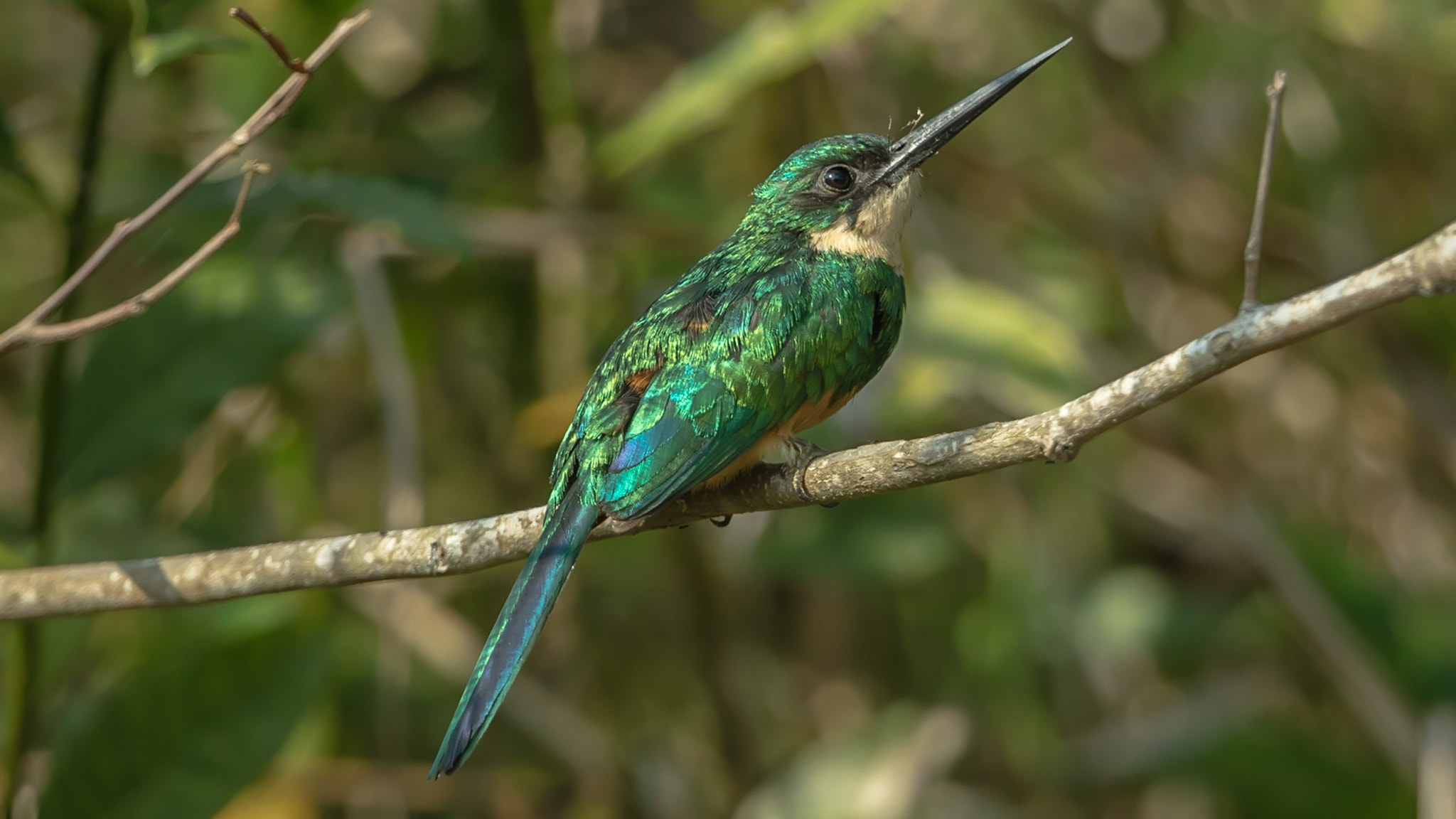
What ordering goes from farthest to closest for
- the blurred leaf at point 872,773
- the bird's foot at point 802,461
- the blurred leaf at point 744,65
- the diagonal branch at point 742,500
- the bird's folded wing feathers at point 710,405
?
the blurred leaf at point 872,773
the blurred leaf at point 744,65
the bird's folded wing feathers at point 710,405
the bird's foot at point 802,461
the diagonal branch at point 742,500

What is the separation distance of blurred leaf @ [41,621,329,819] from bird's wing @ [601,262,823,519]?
74 centimetres

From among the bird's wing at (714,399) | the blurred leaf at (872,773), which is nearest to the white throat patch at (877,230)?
the bird's wing at (714,399)

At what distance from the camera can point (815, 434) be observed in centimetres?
247

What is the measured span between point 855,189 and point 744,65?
29cm

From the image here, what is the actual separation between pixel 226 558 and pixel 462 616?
179 cm

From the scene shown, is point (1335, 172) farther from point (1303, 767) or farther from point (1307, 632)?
point (1303, 767)

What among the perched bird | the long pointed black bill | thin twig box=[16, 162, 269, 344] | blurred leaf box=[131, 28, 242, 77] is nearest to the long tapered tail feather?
the perched bird

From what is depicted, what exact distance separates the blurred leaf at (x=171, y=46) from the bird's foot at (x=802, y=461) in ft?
2.79

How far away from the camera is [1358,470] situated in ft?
10.9

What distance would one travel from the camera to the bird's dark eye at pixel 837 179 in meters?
2.19

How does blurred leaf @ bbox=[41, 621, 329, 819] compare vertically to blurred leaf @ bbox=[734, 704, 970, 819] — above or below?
below

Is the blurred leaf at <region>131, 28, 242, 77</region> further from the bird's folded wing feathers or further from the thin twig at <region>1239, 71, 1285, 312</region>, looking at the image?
the thin twig at <region>1239, 71, 1285, 312</region>

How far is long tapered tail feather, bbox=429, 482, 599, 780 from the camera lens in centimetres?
150

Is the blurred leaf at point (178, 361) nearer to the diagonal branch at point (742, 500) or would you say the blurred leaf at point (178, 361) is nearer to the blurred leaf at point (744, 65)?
the diagonal branch at point (742, 500)
